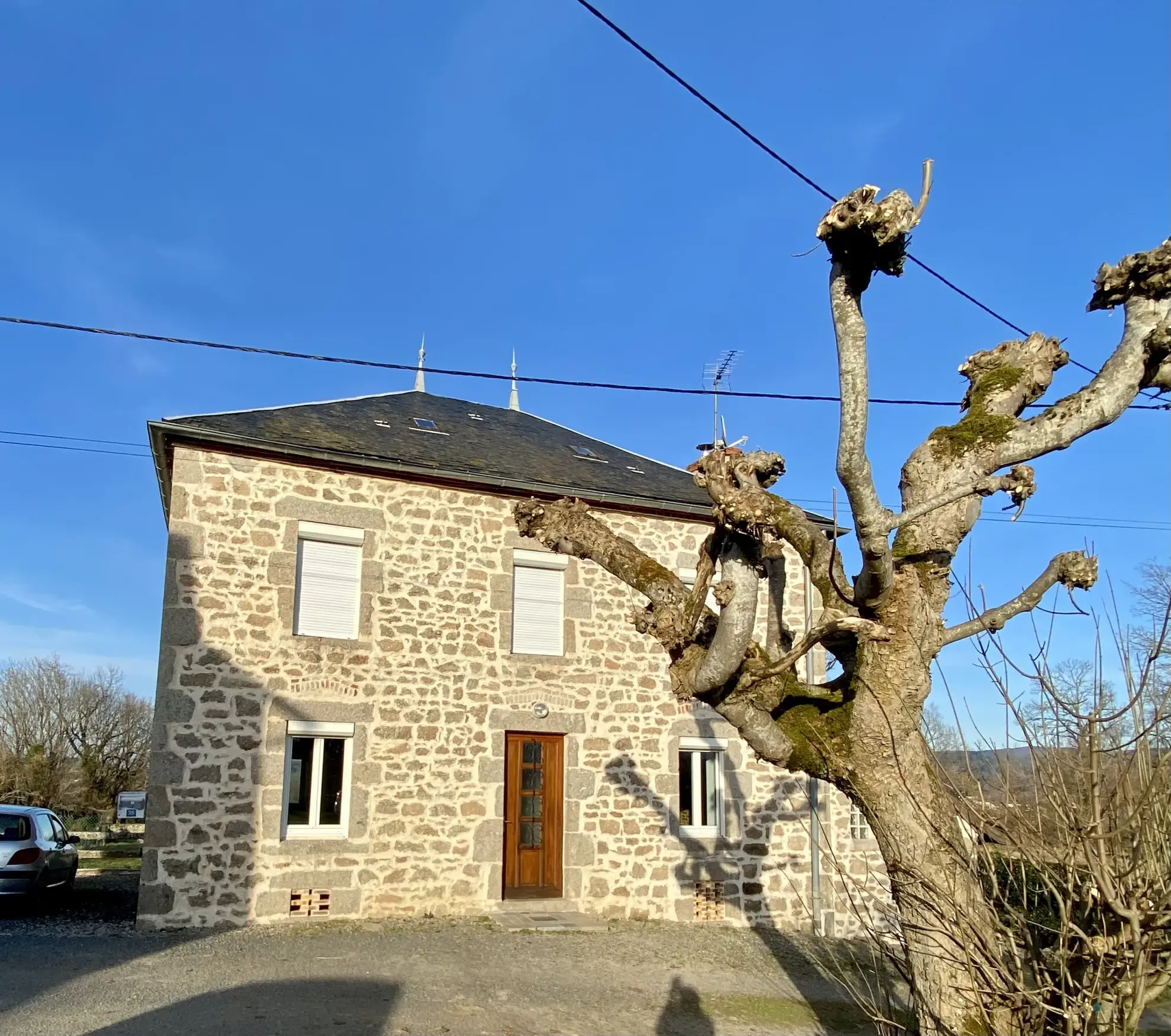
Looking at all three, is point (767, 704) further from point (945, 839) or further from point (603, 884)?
point (603, 884)

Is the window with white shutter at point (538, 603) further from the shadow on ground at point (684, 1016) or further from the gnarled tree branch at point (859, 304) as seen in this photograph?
the gnarled tree branch at point (859, 304)

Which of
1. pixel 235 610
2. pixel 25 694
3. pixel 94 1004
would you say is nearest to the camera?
pixel 94 1004

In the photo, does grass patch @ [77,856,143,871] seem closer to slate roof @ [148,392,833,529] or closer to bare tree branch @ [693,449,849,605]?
slate roof @ [148,392,833,529]

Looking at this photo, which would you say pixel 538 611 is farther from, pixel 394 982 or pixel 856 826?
pixel 856 826

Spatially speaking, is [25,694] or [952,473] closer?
[952,473]

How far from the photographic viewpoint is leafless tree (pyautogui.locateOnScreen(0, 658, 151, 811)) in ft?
91.9

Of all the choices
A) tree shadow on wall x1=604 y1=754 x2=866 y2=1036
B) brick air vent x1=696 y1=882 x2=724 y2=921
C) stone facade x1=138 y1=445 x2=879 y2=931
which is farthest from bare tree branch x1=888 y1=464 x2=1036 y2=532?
brick air vent x1=696 y1=882 x2=724 y2=921

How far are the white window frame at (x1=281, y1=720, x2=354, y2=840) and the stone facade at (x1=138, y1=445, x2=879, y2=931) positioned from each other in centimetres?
10

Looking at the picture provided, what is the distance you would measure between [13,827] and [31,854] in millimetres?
475

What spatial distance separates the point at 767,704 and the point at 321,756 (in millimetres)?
6534

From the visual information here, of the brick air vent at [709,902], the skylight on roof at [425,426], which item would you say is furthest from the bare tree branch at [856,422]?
the skylight on roof at [425,426]

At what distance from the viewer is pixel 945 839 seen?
4.56 m

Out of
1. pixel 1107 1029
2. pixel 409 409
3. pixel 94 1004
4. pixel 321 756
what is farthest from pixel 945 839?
pixel 409 409

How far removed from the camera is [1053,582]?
5.91m
